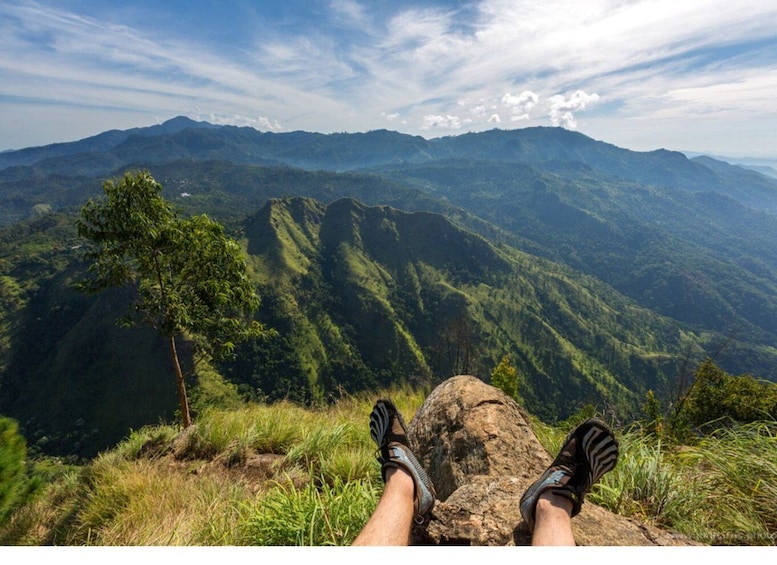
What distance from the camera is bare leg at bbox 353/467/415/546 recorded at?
9.62 ft

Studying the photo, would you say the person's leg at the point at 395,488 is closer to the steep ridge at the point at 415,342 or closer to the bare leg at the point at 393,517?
the bare leg at the point at 393,517

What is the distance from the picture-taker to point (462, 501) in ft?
11.7

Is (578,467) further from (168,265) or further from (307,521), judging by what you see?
(168,265)

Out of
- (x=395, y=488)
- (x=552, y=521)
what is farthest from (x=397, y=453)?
(x=552, y=521)

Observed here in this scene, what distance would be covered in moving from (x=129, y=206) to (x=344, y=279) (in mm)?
190702

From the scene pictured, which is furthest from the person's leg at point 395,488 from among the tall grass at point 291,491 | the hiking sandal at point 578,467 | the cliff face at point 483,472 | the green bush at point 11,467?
the green bush at point 11,467

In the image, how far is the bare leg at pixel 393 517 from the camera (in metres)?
2.93

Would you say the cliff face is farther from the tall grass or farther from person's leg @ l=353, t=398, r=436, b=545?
the tall grass

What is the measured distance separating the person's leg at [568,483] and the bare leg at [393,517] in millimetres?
1084

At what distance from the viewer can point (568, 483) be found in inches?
140

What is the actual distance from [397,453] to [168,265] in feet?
28.7

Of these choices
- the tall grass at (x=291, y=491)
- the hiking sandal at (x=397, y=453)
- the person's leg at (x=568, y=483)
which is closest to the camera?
the person's leg at (x=568, y=483)

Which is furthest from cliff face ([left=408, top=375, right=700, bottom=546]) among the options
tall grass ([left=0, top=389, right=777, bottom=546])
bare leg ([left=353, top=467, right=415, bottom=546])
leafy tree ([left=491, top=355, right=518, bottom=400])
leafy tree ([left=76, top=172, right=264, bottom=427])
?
leafy tree ([left=491, top=355, right=518, bottom=400])

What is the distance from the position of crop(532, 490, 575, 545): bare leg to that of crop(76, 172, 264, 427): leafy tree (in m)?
8.27
